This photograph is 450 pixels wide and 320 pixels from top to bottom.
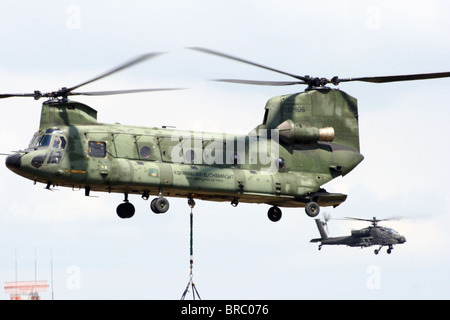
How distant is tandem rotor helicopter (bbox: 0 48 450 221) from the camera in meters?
39.4

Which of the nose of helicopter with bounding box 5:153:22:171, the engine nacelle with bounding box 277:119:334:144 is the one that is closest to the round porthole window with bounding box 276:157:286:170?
the engine nacelle with bounding box 277:119:334:144

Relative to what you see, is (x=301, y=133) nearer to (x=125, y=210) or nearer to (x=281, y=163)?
(x=281, y=163)

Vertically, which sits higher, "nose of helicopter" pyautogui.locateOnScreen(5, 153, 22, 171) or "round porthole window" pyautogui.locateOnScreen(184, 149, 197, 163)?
"round porthole window" pyautogui.locateOnScreen(184, 149, 197, 163)

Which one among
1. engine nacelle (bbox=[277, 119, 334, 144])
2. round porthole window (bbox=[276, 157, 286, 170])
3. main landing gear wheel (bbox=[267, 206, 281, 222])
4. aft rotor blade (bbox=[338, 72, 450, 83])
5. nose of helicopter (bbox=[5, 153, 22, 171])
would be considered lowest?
main landing gear wheel (bbox=[267, 206, 281, 222])

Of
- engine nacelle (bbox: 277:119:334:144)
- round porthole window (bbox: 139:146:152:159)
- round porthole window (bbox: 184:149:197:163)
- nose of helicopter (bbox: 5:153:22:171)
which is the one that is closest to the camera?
nose of helicopter (bbox: 5:153:22:171)

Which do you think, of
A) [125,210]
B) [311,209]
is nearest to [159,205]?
[125,210]

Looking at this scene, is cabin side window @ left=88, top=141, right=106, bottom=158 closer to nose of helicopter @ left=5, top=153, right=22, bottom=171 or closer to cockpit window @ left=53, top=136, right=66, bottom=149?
cockpit window @ left=53, top=136, right=66, bottom=149

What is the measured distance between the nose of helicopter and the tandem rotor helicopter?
6 cm

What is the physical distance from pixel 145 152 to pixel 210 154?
127 inches

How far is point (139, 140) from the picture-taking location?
Answer: 4106cm

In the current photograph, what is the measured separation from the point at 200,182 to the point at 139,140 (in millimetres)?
3365

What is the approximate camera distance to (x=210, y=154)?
42531 mm

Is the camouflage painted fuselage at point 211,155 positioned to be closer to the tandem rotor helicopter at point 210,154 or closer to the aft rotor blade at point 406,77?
the tandem rotor helicopter at point 210,154
